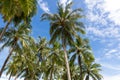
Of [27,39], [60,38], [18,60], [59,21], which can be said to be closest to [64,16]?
[59,21]

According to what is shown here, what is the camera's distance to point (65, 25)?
36750mm

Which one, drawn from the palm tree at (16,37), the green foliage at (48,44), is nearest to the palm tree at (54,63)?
the green foliage at (48,44)

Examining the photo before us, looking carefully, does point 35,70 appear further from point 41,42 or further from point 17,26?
point 17,26

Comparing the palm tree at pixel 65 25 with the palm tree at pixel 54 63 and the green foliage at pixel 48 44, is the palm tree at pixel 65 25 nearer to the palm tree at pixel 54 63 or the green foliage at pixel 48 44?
the green foliage at pixel 48 44

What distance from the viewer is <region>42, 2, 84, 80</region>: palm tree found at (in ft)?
120

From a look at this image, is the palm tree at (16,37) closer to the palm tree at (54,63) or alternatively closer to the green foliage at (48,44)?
the green foliage at (48,44)

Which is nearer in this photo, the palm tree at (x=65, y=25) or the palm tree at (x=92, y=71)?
the palm tree at (x=65, y=25)

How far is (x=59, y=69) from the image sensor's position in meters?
54.6

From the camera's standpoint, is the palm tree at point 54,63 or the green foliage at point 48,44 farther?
the palm tree at point 54,63

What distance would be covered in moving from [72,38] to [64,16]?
3486mm

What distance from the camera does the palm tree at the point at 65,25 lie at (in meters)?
36.7

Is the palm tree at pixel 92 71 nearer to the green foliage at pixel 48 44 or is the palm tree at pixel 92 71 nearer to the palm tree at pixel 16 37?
the green foliage at pixel 48 44

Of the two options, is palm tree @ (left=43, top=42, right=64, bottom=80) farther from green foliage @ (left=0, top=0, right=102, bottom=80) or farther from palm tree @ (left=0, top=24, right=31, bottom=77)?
palm tree @ (left=0, top=24, right=31, bottom=77)

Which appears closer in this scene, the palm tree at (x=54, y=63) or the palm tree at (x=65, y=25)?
the palm tree at (x=65, y=25)
